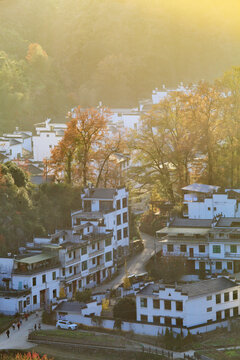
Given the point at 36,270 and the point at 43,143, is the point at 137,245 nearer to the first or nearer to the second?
the point at 36,270

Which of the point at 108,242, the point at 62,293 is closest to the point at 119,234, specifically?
the point at 108,242

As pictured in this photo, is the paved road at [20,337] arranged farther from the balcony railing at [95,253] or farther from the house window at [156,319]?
the balcony railing at [95,253]

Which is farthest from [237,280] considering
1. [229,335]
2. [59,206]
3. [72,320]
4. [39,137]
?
[39,137]

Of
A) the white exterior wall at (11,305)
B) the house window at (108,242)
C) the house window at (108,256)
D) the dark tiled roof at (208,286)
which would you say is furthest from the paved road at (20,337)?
the house window at (108,242)

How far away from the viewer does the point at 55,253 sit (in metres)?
56.1

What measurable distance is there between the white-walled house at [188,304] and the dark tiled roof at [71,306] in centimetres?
337

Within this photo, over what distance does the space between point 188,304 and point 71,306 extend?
7.05 m

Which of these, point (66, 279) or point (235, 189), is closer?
point (66, 279)

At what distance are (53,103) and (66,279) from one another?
64223mm

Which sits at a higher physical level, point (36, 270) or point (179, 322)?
point (36, 270)

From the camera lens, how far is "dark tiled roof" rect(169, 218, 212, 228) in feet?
201

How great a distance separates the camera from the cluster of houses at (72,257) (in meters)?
53.5

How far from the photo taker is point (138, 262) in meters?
62.2

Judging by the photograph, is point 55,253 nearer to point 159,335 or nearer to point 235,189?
point 159,335
